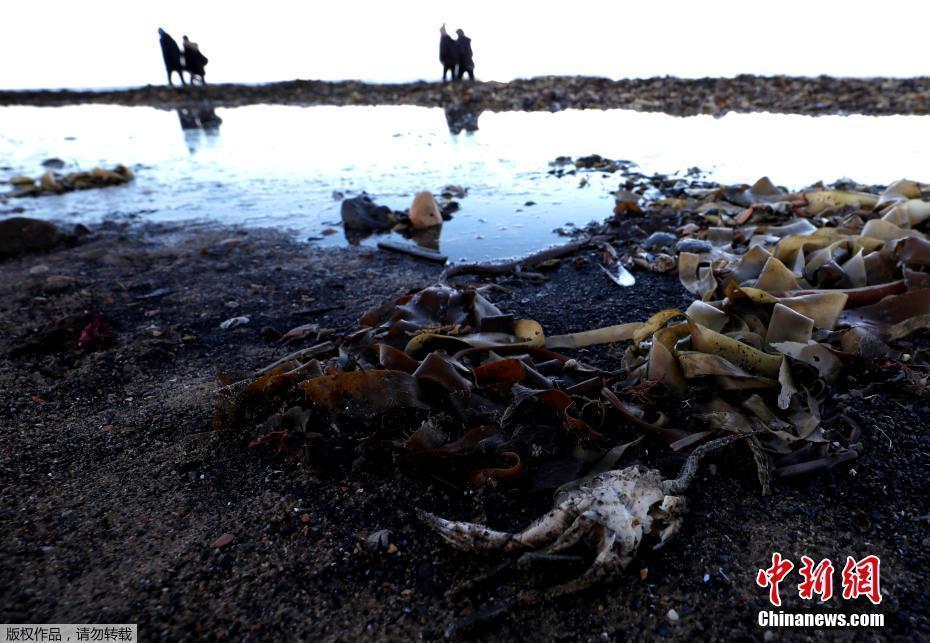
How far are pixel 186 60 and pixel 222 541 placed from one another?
844 inches

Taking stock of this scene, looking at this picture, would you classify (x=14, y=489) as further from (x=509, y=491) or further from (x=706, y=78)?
(x=706, y=78)

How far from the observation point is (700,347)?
2.22 metres

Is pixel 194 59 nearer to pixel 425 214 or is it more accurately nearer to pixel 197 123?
pixel 197 123

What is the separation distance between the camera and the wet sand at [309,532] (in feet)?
4.52

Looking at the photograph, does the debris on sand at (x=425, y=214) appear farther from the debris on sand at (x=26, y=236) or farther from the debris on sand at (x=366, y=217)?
the debris on sand at (x=26, y=236)

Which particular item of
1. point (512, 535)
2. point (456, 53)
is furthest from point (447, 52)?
point (512, 535)

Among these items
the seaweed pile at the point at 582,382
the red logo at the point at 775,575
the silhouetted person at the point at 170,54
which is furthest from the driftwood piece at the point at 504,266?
the silhouetted person at the point at 170,54

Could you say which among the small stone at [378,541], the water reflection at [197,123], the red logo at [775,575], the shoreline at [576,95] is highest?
the shoreline at [576,95]

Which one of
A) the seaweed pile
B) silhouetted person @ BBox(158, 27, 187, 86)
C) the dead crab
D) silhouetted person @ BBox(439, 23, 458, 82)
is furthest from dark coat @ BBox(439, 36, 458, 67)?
the dead crab

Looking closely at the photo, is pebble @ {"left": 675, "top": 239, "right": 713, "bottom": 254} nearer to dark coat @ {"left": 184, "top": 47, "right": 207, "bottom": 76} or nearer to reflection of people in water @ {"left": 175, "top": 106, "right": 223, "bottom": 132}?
reflection of people in water @ {"left": 175, "top": 106, "right": 223, "bottom": 132}

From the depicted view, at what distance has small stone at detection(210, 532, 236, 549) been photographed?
1613 millimetres

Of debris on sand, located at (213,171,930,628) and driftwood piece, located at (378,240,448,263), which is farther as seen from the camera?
driftwood piece, located at (378,240,448,263)

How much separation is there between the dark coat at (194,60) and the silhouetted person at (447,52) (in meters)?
8.77

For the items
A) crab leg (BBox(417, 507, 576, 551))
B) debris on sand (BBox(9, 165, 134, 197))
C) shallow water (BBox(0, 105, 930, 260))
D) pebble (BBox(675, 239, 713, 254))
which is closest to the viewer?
crab leg (BBox(417, 507, 576, 551))
